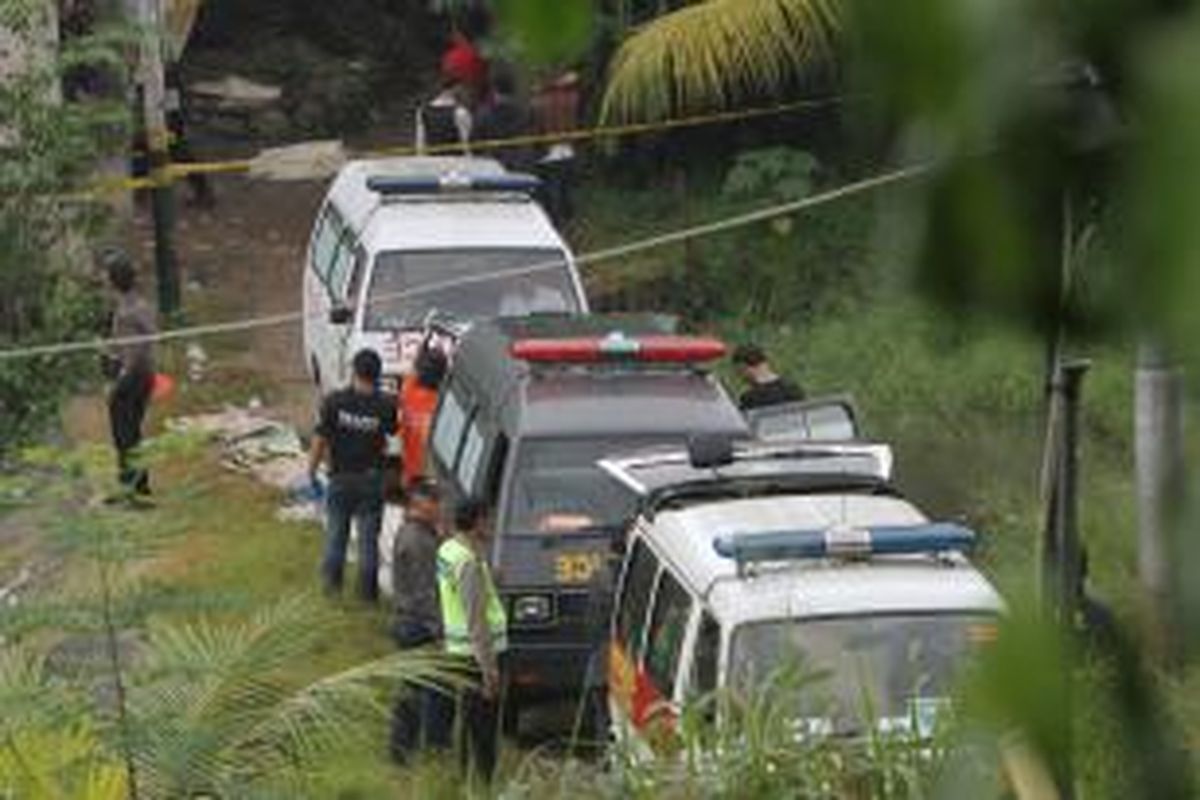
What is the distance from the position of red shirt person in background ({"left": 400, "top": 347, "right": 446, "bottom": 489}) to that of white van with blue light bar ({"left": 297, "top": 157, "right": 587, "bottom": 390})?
83 cm

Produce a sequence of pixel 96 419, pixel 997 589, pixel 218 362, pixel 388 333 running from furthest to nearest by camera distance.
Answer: pixel 218 362 < pixel 96 419 < pixel 388 333 < pixel 997 589

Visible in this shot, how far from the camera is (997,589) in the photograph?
→ 1.10 m

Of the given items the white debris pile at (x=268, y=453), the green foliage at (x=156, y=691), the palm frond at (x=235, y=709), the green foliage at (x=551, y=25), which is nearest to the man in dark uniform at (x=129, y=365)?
the white debris pile at (x=268, y=453)

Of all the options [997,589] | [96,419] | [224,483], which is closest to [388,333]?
[224,483]

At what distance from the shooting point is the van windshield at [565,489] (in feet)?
Answer: 34.2

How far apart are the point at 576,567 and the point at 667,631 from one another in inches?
66.7

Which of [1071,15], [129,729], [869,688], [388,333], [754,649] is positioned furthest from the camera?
[388,333]

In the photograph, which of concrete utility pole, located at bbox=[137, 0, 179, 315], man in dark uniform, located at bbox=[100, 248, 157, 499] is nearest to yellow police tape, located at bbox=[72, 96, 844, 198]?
concrete utility pole, located at bbox=[137, 0, 179, 315]

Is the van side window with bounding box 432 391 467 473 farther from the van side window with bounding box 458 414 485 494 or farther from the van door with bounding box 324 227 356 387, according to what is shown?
the van door with bounding box 324 227 356 387

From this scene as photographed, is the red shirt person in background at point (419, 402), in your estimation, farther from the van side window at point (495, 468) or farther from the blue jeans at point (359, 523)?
the van side window at point (495, 468)

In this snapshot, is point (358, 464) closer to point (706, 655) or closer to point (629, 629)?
point (629, 629)

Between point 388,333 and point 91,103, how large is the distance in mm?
4630

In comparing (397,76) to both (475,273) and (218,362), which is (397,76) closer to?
(218,362)

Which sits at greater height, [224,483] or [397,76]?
[397,76]
